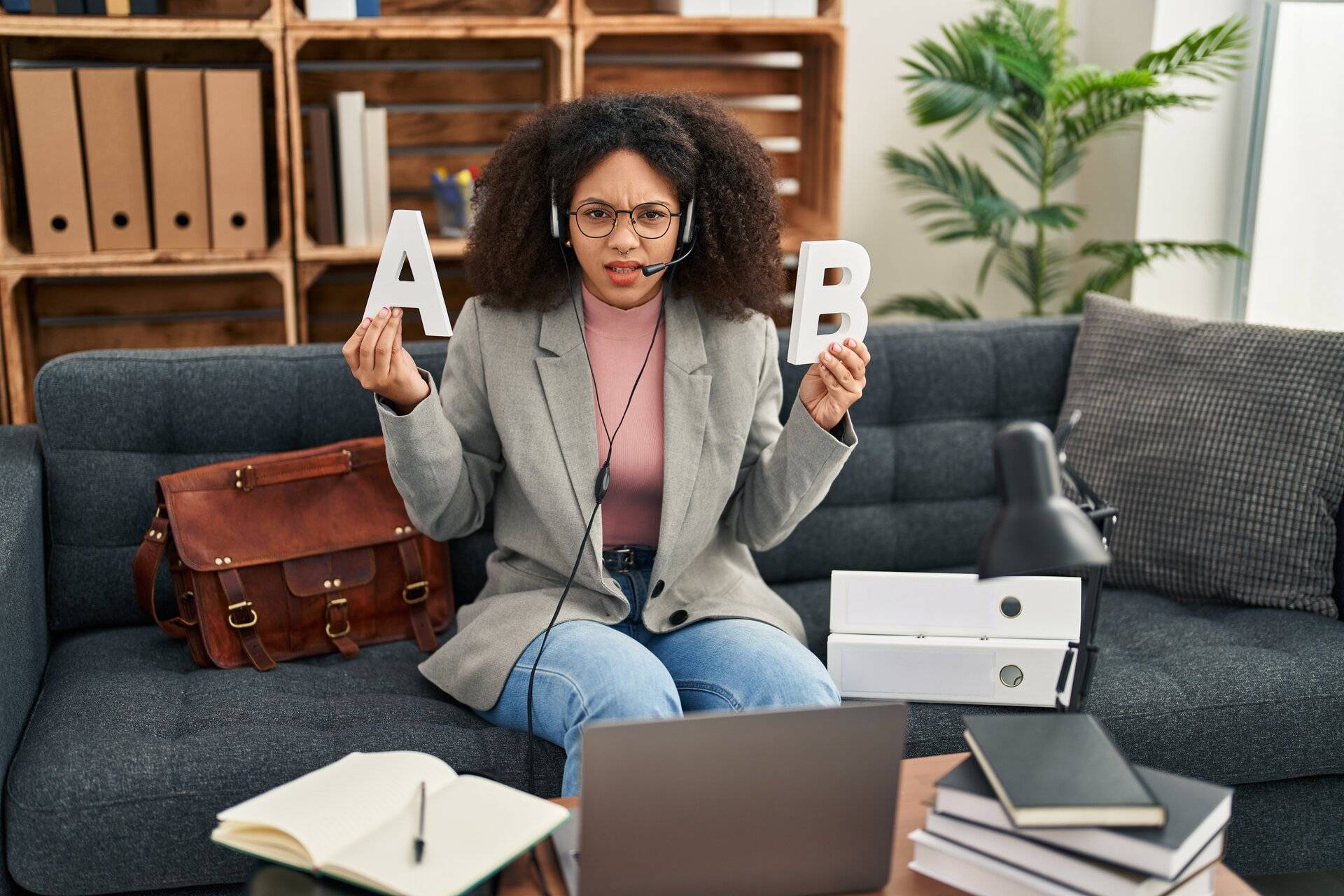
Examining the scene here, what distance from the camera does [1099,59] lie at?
308cm

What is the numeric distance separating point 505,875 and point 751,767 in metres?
0.25

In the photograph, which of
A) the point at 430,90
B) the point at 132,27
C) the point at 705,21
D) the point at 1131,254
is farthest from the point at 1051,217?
the point at 132,27

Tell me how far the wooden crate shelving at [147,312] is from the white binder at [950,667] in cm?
149

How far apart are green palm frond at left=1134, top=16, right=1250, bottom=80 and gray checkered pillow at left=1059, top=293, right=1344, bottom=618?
790 mm

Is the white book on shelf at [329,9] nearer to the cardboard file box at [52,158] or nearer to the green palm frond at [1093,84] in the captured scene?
the cardboard file box at [52,158]

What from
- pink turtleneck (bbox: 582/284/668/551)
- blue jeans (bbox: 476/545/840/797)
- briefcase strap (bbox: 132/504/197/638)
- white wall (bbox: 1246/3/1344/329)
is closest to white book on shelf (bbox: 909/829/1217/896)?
blue jeans (bbox: 476/545/840/797)

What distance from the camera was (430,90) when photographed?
9.45ft

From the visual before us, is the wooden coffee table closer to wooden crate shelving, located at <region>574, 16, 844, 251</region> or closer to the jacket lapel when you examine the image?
the jacket lapel

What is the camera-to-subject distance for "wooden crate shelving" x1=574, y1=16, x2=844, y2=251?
2797 mm

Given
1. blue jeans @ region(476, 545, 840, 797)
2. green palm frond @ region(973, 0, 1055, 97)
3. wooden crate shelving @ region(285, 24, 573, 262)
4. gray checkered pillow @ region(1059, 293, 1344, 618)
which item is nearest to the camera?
blue jeans @ region(476, 545, 840, 797)

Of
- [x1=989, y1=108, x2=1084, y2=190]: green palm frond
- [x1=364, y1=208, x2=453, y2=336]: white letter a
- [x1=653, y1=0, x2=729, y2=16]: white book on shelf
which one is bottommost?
[x1=364, y1=208, x2=453, y2=336]: white letter a

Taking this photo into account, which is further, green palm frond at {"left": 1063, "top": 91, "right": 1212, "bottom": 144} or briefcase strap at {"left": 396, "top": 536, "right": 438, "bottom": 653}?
green palm frond at {"left": 1063, "top": 91, "right": 1212, "bottom": 144}

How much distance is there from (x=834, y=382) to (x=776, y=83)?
1712mm

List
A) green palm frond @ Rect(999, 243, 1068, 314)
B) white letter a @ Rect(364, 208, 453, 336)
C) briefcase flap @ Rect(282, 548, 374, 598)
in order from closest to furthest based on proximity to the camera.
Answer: white letter a @ Rect(364, 208, 453, 336)
briefcase flap @ Rect(282, 548, 374, 598)
green palm frond @ Rect(999, 243, 1068, 314)
